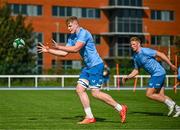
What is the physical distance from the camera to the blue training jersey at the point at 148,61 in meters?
14.3

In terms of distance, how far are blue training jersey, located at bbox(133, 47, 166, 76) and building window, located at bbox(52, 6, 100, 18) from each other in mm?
53228

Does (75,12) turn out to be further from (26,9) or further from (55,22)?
(26,9)

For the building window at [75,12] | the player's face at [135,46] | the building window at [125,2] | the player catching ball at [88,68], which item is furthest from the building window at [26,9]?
the player catching ball at [88,68]

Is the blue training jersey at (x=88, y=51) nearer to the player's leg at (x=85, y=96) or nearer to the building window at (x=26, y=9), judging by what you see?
the player's leg at (x=85, y=96)

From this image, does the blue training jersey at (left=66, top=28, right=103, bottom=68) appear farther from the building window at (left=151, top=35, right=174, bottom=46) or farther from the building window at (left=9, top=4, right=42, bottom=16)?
the building window at (left=151, top=35, right=174, bottom=46)

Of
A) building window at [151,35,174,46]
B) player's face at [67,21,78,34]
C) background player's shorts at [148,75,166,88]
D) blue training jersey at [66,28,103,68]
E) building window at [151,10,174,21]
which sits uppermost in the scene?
building window at [151,10,174,21]

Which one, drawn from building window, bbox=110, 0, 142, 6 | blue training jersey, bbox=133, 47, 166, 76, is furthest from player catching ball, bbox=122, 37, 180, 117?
building window, bbox=110, 0, 142, 6

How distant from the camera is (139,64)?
47.9 ft

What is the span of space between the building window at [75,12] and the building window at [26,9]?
199 cm

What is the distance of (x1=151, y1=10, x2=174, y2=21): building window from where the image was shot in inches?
2825

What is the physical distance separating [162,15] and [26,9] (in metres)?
18.3

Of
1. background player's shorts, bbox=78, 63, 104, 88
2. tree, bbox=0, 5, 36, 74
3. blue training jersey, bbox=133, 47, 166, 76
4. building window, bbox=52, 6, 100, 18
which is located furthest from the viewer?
building window, bbox=52, 6, 100, 18

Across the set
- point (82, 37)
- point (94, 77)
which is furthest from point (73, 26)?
point (94, 77)

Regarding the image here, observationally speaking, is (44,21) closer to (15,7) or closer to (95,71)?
(15,7)
